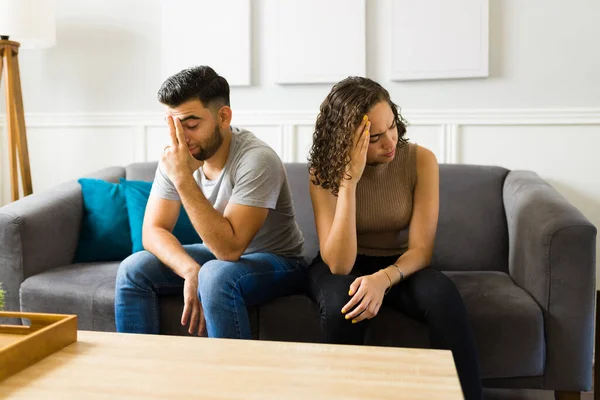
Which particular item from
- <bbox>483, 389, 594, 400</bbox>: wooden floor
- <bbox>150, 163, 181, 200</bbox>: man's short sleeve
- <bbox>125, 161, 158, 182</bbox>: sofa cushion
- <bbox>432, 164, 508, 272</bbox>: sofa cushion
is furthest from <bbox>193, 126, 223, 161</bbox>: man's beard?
<bbox>483, 389, 594, 400</bbox>: wooden floor

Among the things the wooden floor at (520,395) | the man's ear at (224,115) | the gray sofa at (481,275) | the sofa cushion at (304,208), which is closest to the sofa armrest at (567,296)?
the gray sofa at (481,275)

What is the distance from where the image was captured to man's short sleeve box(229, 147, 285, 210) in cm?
207

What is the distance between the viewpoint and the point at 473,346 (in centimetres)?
184

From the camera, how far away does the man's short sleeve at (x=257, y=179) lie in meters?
2.07

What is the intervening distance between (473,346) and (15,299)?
143 centimetres

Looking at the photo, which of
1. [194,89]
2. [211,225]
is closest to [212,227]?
[211,225]

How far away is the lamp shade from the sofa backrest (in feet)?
4.07

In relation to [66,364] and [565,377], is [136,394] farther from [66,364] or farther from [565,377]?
[565,377]

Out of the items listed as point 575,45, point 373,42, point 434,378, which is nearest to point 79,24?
point 373,42

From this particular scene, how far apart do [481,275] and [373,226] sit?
477 millimetres

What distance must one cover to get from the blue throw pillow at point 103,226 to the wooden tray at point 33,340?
3.54ft

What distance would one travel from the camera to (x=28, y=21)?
294 cm

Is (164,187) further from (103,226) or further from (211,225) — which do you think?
(103,226)

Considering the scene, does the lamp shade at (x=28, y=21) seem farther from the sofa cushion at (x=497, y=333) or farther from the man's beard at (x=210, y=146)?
the sofa cushion at (x=497, y=333)
